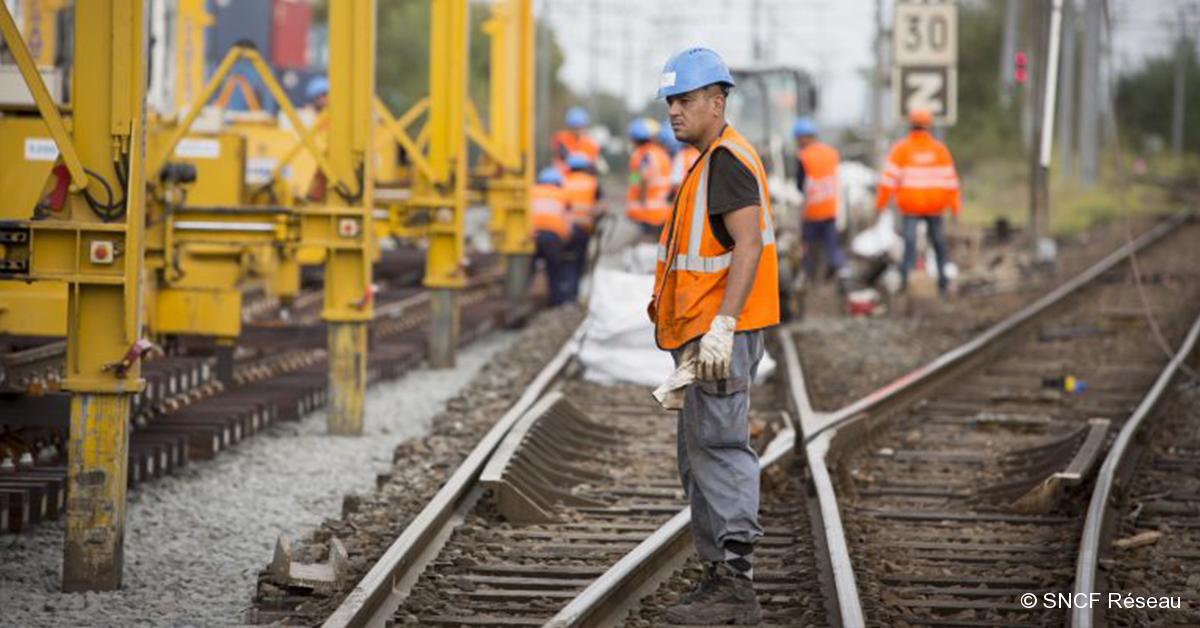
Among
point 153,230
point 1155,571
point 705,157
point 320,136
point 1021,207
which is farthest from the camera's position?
point 1021,207

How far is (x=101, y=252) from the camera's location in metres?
7.79

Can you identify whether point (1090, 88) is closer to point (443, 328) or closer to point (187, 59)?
point (187, 59)

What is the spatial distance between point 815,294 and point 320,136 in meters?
6.24

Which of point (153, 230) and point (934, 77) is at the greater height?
point (934, 77)

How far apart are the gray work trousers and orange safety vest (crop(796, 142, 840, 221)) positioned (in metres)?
13.7

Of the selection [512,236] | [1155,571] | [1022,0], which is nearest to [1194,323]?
[512,236]

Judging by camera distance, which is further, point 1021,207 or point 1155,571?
point 1021,207

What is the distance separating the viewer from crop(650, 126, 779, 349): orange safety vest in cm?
651

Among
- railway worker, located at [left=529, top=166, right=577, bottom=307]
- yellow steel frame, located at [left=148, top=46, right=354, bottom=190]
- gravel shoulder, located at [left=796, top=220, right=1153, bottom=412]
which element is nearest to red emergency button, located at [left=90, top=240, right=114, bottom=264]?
yellow steel frame, located at [left=148, top=46, right=354, bottom=190]

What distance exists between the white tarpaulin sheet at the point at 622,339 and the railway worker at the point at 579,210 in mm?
7037

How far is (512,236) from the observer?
802 inches

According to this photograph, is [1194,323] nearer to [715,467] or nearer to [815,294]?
[815,294]

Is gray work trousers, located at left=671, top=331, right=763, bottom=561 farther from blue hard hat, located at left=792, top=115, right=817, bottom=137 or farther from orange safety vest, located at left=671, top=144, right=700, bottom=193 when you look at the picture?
blue hard hat, located at left=792, top=115, right=817, bottom=137

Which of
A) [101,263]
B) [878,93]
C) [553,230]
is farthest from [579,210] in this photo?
[101,263]
